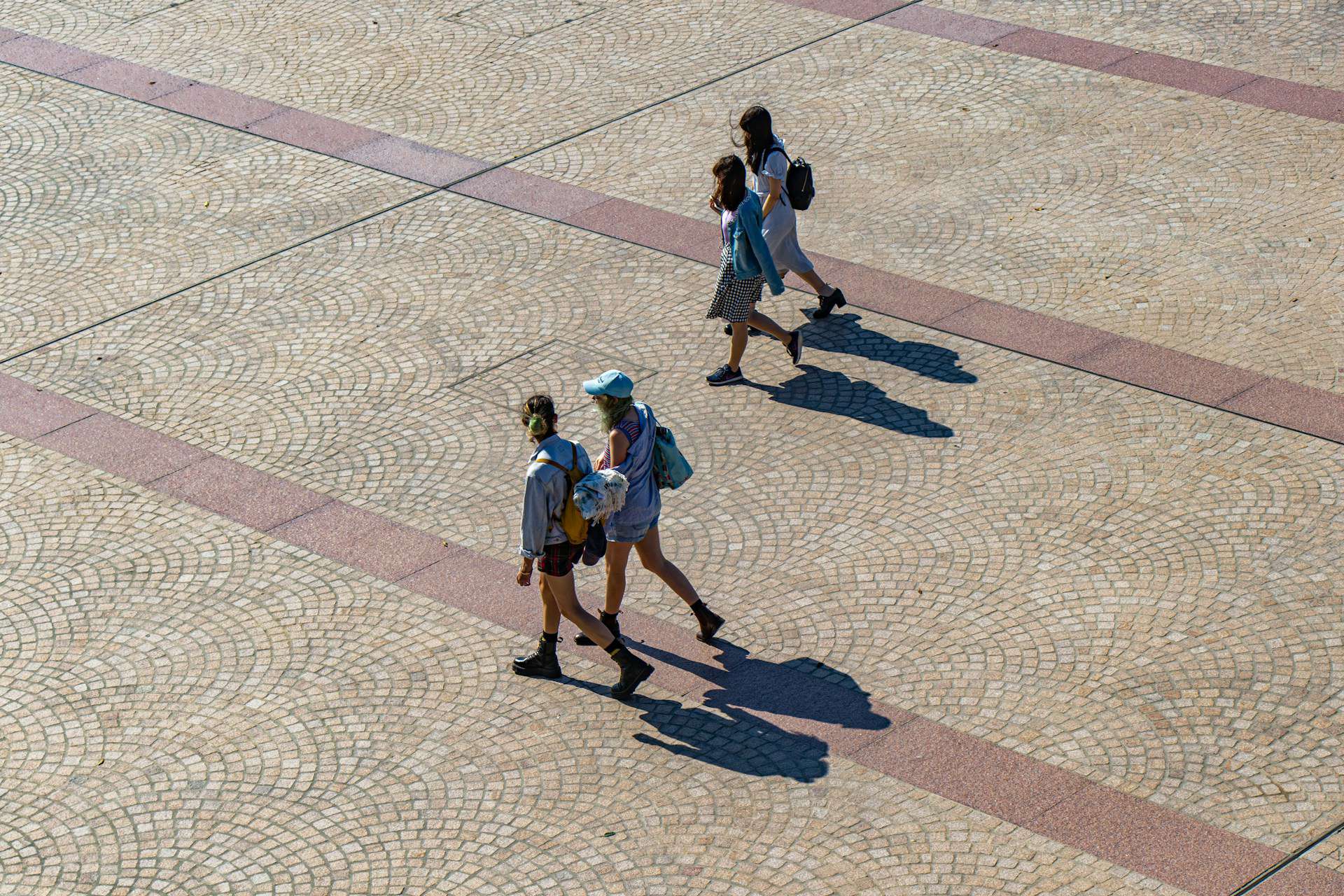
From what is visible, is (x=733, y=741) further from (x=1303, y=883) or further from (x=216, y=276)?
(x=216, y=276)

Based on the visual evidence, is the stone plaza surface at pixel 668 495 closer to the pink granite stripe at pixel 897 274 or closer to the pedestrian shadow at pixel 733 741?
the pedestrian shadow at pixel 733 741

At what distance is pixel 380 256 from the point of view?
1166 centimetres

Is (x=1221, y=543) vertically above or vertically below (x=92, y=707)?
above

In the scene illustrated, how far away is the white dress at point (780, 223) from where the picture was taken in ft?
33.6

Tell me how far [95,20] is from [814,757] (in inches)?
471

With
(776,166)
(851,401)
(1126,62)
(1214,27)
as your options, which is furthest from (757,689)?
(1214,27)

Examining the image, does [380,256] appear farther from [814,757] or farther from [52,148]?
[814,757]

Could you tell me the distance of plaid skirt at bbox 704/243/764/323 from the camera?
9.85 meters

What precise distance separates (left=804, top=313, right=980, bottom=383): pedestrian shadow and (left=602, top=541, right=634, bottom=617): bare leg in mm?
3099

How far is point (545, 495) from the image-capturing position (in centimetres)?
710

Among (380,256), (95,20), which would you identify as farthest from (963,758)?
(95,20)

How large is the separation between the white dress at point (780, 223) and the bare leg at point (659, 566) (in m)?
3.02

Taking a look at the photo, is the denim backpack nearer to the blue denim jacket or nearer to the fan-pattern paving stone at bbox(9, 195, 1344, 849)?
the fan-pattern paving stone at bbox(9, 195, 1344, 849)

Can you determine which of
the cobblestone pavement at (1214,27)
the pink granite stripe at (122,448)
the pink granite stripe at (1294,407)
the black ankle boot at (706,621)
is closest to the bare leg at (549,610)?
the black ankle boot at (706,621)
